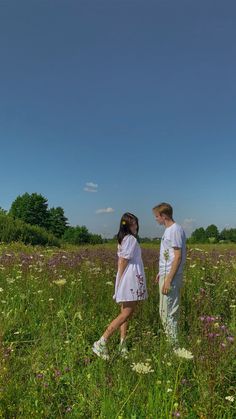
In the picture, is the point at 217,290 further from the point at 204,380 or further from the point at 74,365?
the point at 204,380

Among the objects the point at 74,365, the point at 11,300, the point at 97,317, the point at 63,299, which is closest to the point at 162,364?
the point at 74,365

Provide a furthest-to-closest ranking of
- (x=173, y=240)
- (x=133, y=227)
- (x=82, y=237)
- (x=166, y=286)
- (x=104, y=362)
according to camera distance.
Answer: (x=82, y=237) < (x=133, y=227) < (x=173, y=240) < (x=166, y=286) < (x=104, y=362)

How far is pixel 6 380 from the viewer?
3256mm

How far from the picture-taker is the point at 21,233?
2314cm

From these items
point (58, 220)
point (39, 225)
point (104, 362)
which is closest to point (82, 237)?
point (39, 225)

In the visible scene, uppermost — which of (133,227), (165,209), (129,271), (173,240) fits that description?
(165,209)

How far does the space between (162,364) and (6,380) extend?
121cm

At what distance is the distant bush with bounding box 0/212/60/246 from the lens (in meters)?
22.1

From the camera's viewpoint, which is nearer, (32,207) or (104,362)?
(104,362)

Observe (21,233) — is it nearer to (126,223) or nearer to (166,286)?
(126,223)

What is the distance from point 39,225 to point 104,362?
161 ft

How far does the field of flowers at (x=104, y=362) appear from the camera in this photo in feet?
9.50

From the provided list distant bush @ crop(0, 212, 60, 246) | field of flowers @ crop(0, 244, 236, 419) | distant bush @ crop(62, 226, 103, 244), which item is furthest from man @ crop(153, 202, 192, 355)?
distant bush @ crop(62, 226, 103, 244)

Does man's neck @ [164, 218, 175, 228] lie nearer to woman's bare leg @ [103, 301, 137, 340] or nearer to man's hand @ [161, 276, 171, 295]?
man's hand @ [161, 276, 171, 295]
